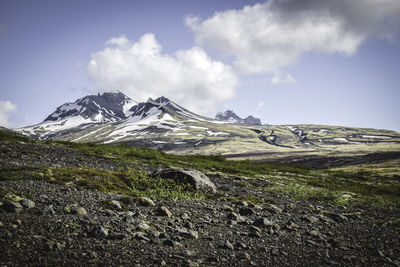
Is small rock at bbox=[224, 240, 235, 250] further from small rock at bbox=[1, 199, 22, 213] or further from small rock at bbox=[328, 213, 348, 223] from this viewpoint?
small rock at bbox=[328, 213, 348, 223]

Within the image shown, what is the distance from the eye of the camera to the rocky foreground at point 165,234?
5.27 m

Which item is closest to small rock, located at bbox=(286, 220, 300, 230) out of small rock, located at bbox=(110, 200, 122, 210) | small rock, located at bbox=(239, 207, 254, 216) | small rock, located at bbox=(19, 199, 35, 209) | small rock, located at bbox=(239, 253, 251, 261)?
small rock, located at bbox=(239, 207, 254, 216)

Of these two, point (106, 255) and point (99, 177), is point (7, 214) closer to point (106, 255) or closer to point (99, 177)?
point (106, 255)

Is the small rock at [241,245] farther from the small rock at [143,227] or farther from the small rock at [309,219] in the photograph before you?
the small rock at [309,219]

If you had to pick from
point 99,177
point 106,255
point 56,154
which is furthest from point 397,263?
point 56,154

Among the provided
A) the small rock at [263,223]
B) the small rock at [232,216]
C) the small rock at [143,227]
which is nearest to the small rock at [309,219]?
the small rock at [263,223]

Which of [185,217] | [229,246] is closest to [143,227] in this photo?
[185,217]

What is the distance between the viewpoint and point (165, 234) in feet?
22.4

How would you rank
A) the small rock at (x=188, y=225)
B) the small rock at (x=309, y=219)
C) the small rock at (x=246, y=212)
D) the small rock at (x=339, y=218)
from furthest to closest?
the small rock at (x=339, y=218), the small rock at (x=246, y=212), the small rock at (x=309, y=219), the small rock at (x=188, y=225)

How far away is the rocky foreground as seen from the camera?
208 inches

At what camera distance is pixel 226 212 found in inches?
412

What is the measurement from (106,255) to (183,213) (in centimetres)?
434

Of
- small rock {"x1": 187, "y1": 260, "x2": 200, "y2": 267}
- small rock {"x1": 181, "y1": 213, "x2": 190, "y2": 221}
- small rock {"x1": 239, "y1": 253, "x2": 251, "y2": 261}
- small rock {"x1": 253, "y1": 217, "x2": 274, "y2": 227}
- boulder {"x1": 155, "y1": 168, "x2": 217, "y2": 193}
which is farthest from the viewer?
boulder {"x1": 155, "y1": 168, "x2": 217, "y2": 193}

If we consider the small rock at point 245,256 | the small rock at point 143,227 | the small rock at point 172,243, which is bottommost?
the small rock at point 245,256
